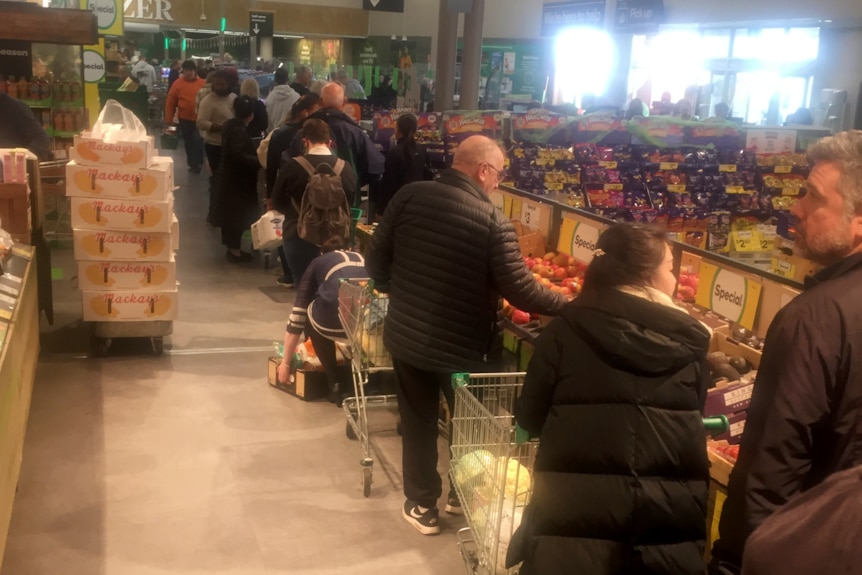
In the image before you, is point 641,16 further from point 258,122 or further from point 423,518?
point 423,518

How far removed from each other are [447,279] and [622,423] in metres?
1.37

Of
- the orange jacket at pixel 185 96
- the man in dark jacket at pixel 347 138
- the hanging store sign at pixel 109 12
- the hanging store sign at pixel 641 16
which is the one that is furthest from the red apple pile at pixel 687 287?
the hanging store sign at pixel 641 16

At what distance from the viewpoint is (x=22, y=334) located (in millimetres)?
4227

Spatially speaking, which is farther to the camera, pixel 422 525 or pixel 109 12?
pixel 109 12

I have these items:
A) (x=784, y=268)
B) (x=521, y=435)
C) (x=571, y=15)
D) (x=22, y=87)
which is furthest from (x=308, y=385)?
(x=571, y=15)

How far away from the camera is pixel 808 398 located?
1.96m

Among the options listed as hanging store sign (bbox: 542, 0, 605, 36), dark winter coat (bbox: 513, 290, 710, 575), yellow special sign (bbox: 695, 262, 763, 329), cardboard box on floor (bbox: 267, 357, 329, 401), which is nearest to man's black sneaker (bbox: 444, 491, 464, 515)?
yellow special sign (bbox: 695, 262, 763, 329)

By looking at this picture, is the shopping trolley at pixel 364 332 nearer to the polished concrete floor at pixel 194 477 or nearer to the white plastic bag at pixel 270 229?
the polished concrete floor at pixel 194 477

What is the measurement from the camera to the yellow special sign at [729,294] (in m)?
3.24

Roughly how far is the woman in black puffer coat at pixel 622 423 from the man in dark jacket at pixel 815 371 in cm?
26

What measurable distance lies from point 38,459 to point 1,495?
1.43m

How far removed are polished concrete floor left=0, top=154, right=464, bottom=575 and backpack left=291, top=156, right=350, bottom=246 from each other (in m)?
0.96

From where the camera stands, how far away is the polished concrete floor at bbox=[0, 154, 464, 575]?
367 cm

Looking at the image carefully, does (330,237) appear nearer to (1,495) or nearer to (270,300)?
(270,300)
